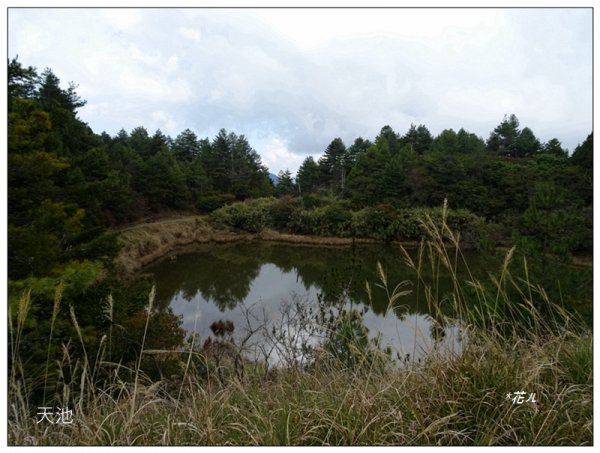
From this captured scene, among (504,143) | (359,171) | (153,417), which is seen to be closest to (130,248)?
(153,417)

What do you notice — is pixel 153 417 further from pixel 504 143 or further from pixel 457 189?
pixel 504 143

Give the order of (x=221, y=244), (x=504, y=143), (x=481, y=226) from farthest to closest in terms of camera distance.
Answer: (x=504, y=143)
(x=221, y=244)
(x=481, y=226)

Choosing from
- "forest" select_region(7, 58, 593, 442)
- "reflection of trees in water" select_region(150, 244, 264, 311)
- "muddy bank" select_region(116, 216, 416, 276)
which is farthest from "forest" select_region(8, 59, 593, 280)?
"reflection of trees in water" select_region(150, 244, 264, 311)

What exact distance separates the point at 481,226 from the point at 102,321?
7333 millimetres

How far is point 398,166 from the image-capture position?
42.1 feet

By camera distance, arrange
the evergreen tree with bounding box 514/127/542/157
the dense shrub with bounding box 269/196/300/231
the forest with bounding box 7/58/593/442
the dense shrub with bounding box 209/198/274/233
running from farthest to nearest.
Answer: the evergreen tree with bounding box 514/127/542/157 < the dense shrub with bounding box 209/198/274/233 < the dense shrub with bounding box 269/196/300/231 < the forest with bounding box 7/58/593/442

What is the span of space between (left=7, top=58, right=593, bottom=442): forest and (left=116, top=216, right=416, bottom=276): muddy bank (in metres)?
0.34

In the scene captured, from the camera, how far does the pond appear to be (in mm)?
4855

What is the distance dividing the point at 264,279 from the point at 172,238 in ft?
10.5

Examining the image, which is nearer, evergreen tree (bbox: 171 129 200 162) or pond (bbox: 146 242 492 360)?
pond (bbox: 146 242 492 360)

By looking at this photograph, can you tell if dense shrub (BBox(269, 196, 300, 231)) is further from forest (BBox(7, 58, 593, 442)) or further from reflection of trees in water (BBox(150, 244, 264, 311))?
reflection of trees in water (BBox(150, 244, 264, 311))

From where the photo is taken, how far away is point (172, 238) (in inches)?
413

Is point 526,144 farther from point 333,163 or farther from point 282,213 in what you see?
point 282,213

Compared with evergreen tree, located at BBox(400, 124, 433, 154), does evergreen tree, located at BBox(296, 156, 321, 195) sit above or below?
below
